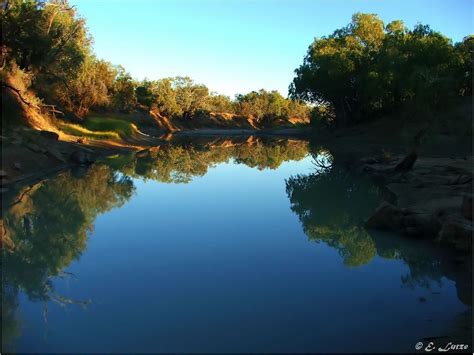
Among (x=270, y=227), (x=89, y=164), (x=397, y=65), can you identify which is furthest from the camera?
(x=397, y=65)

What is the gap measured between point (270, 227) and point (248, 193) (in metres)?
7.76

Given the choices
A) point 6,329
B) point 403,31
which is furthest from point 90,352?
point 403,31

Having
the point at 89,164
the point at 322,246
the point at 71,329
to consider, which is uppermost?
the point at 89,164

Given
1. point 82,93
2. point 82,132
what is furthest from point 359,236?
point 82,93

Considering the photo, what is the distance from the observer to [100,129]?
51.2 m

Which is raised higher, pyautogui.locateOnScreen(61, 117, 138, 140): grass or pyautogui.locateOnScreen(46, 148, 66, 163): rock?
pyautogui.locateOnScreen(61, 117, 138, 140): grass

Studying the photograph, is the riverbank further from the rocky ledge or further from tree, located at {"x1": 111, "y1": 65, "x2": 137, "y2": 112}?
tree, located at {"x1": 111, "y1": 65, "x2": 137, "y2": 112}

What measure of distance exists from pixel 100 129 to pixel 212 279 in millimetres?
44797

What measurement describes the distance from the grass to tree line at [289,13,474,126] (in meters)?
30.2

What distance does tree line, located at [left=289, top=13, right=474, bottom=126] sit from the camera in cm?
3528

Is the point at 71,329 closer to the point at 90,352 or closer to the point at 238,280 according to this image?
the point at 90,352

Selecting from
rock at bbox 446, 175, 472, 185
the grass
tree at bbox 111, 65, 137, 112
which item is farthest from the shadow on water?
tree at bbox 111, 65, 137, 112

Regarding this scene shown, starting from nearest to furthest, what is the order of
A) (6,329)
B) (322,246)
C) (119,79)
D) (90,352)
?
1. (90,352)
2. (6,329)
3. (322,246)
4. (119,79)

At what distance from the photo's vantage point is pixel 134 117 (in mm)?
87438
